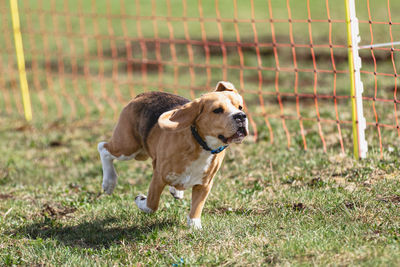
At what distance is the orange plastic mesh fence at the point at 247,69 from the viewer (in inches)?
320

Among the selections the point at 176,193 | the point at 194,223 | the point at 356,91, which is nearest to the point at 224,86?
the point at 194,223

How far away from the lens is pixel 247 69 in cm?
1281

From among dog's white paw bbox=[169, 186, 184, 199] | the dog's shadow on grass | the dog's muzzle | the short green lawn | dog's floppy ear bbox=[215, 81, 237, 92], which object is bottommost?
the dog's shadow on grass

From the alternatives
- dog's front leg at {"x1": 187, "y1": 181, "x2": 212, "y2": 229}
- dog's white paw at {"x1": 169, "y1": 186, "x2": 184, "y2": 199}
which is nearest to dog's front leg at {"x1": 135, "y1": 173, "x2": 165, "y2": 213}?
dog's front leg at {"x1": 187, "y1": 181, "x2": 212, "y2": 229}

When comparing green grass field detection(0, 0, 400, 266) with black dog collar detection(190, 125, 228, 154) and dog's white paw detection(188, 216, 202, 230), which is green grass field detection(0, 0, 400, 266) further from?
black dog collar detection(190, 125, 228, 154)

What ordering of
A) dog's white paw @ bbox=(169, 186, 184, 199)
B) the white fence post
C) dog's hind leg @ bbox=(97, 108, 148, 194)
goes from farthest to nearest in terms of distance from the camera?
the white fence post → dog's white paw @ bbox=(169, 186, 184, 199) → dog's hind leg @ bbox=(97, 108, 148, 194)

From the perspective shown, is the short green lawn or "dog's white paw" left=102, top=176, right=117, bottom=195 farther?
"dog's white paw" left=102, top=176, right=117, bottom=195

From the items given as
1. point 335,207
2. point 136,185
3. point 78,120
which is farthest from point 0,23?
point 335,207

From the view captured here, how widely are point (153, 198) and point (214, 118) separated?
113 cm

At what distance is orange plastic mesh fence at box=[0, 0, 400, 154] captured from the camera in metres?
8.12

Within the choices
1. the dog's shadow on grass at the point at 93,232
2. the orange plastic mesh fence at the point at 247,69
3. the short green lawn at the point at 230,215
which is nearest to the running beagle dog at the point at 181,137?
the dog's shadow on grass at the point at 93,232

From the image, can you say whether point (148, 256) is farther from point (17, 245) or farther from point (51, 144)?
point (51, 144)

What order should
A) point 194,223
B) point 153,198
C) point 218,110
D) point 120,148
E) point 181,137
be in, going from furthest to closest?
point 120,148, point 153,198, point 194,223, point 181,137, point 218,110

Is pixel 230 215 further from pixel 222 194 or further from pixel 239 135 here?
pixel 239 135
